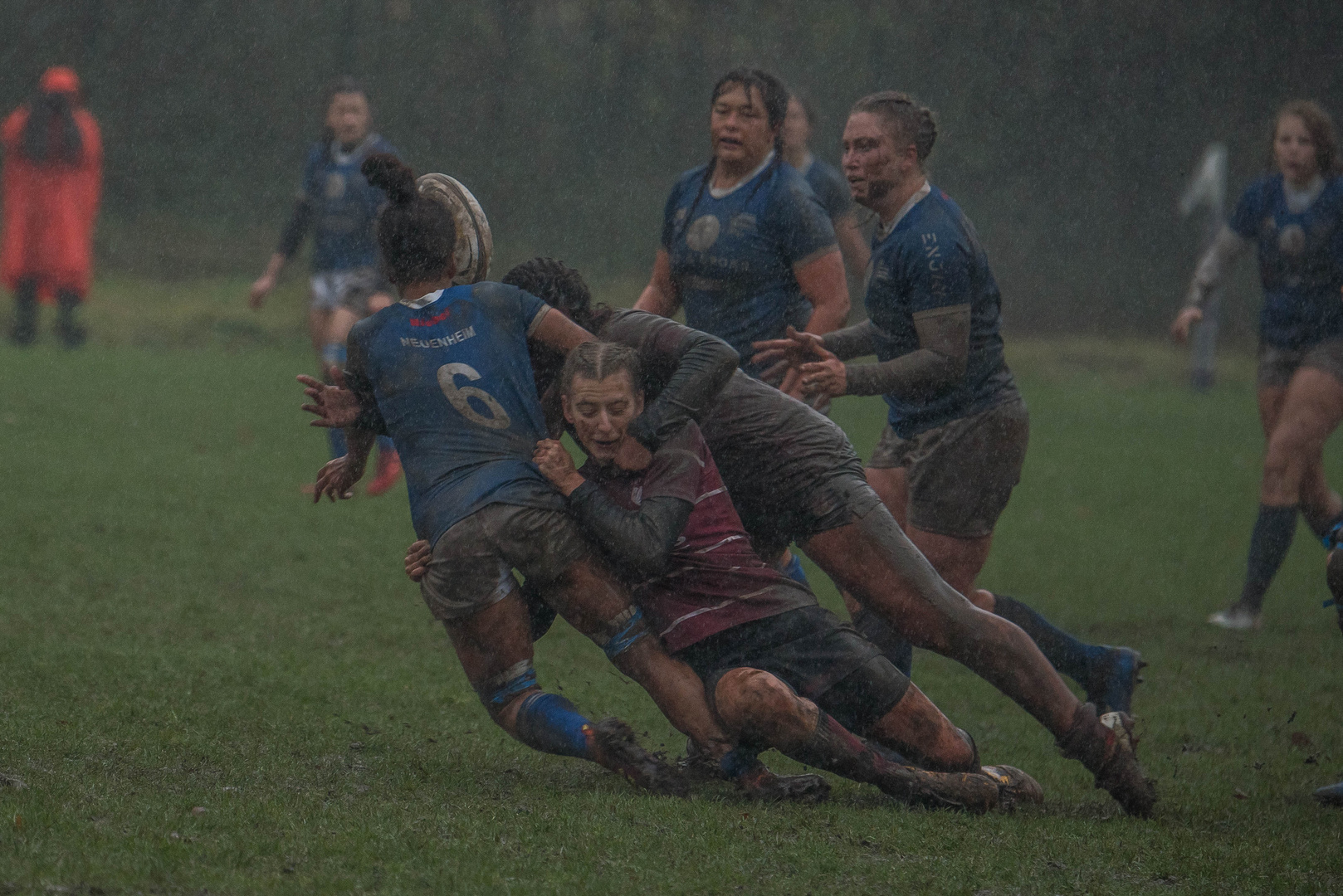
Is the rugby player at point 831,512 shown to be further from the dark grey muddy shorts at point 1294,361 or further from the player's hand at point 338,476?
the dark grey muddy shorts at point 1294,361

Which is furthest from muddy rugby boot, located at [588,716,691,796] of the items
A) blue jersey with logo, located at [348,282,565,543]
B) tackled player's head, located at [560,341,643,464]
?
tackled player's head, located at [560,341,643,464]

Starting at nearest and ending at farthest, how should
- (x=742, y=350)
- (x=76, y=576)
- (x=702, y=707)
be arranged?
(x=702, y=707), (x=742, y=350), (x=76, y=576)

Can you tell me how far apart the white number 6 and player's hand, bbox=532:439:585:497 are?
8.1 inches

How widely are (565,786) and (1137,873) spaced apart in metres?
1.46

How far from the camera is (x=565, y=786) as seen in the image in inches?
169

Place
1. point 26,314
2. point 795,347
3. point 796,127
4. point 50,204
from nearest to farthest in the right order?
point 795,347 → point 796,127 → point 26,314 → point 50,204

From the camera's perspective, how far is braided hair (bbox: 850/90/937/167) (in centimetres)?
511

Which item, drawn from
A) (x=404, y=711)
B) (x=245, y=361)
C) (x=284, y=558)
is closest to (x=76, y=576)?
(x=284, y=558)

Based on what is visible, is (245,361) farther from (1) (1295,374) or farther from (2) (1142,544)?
(1) (1295,374)

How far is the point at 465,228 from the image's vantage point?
452cm

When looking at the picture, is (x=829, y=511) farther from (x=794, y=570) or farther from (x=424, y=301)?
(x=424, y=301)

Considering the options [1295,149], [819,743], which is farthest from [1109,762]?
[1295,149]

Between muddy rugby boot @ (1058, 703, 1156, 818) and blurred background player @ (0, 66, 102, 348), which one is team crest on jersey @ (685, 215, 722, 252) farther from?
blurred background player @ (0, 66, 102, 348)

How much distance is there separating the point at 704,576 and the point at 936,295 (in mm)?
1218
